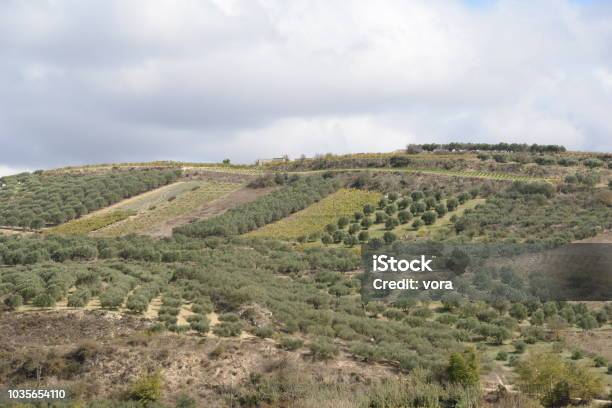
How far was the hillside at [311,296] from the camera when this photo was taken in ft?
102

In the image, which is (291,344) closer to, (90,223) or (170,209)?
(90,223)

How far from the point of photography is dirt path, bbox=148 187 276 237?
65.8 metres

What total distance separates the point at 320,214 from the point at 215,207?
10.9 m

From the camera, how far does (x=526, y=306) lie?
42.7 m

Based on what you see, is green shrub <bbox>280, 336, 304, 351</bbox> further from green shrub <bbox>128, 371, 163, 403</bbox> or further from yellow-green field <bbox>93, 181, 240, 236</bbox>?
yellow-green field <bbox>93, 181, 240, 236</bbox>

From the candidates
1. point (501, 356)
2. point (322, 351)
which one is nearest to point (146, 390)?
point (322, 351)

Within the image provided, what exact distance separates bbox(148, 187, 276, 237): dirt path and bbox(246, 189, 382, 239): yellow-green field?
22.5 feet

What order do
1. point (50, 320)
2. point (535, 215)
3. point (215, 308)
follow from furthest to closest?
point (535, 215), point (215, 308), point (50, 320)

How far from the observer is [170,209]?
7244 centimetres

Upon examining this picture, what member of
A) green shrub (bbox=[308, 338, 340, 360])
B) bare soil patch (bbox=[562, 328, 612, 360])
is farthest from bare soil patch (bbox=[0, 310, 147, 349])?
bare soil patch (bbox=[562, 328, 612, 360])

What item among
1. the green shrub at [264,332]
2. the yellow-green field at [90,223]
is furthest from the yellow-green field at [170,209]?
the green shrub at [264,332]

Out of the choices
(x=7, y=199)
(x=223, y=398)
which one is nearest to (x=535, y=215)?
(x=223, y=398)

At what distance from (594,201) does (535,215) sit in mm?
5495

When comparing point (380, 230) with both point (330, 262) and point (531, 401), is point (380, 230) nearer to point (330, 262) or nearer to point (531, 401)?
point (330, 262)
